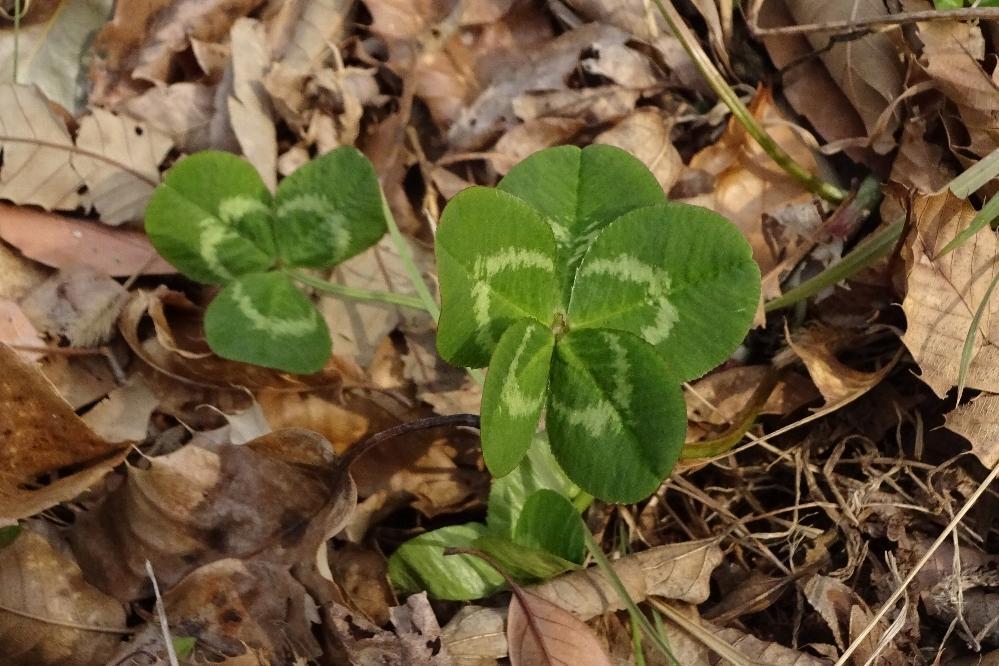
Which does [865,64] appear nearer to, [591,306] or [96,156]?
[591,306]

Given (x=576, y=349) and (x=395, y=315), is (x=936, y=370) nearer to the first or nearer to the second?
(x=576, y=349)

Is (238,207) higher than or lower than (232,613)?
higher

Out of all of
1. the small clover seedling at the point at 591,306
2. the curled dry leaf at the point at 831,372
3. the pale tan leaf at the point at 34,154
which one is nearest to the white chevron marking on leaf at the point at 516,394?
the small clover seedling at the point at 591,306

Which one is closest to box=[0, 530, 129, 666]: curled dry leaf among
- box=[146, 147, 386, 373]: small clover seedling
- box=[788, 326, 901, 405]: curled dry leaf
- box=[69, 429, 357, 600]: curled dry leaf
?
box=[69, 429, 357, 600]: curled dry leaf

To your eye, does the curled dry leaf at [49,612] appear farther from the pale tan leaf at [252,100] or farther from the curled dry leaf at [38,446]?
the pale tan leaf at [252,100]

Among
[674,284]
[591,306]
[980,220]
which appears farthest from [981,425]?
[591,306]

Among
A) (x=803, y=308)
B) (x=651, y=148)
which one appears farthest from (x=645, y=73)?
(x=803, y=308)

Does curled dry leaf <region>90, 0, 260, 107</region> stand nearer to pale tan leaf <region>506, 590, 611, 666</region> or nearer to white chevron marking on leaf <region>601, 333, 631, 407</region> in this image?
white chevron marking on leaf <region>601, 333, 631, 407</region>
